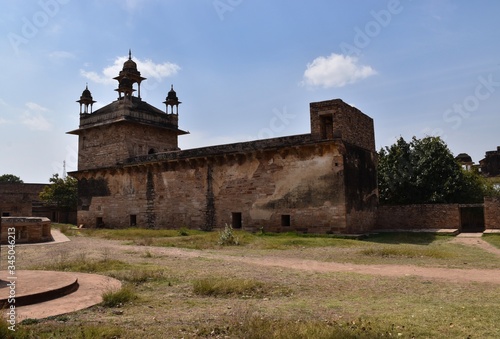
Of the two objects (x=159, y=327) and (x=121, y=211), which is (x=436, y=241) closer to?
(x=159, y=327)

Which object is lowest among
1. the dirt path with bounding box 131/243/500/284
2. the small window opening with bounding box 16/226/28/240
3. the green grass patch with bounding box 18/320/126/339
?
the dirt path with bounding box 131/243/500/284

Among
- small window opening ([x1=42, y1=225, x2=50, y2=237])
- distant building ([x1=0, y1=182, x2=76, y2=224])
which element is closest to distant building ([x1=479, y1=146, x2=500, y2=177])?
distant building ([x1=0, y1=182, x2=76, y2=224])

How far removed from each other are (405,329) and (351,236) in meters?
12.1

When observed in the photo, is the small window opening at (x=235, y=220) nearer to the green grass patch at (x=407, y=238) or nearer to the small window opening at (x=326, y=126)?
the small window opening at (x=326, y=126)

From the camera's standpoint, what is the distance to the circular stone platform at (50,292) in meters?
5.08

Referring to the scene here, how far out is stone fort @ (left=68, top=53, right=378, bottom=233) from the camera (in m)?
17.4

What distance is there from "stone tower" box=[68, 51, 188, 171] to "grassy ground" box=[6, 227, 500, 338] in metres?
16.0

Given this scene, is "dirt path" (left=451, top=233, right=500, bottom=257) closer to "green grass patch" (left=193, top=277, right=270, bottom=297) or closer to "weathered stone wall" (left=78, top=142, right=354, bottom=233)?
"weathered stone wall" (left=78, top=142, right=354, bottom=233)

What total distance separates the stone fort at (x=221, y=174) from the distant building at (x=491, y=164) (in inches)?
1121

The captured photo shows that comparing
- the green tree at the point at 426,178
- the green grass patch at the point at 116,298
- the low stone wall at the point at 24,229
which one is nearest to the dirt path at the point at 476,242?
the green tree at the point at 426,178

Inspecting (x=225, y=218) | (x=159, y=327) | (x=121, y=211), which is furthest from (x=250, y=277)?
(x=121, y=211)

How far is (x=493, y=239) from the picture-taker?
51.3ft

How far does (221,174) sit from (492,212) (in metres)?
12.2

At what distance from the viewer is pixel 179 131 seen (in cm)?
2830
